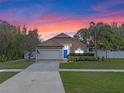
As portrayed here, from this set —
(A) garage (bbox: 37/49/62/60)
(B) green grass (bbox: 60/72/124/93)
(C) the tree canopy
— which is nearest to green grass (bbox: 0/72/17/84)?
(B) green grass (bbox: 60/72/124/93)

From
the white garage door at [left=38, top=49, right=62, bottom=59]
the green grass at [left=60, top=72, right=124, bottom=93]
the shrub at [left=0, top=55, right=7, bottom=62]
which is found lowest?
the green grass at [left=60, top=72, right=124, bottom=93]

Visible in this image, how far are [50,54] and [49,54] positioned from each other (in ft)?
0.70

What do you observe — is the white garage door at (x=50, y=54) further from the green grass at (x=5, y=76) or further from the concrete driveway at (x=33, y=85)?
the concrete driveway at (x=33, y=85)

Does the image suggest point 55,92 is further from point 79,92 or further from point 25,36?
point 25,36

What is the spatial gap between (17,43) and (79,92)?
49352 mm

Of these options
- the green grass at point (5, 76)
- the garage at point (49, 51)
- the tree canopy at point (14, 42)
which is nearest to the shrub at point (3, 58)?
the tree canopy at point (14, 42)

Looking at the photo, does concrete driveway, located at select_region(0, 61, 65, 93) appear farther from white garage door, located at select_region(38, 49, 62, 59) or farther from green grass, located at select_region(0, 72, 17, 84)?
white garage door, located at select_region(38, 49, 62, 59)

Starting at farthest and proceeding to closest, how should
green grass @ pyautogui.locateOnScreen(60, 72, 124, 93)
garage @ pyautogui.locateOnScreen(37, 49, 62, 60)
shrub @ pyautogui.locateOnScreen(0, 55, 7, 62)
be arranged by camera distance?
garage @ pyautogui.locateOnScreen(37, 49, 62, 60), shrub @ pyautogui.locateOnScreen(0, 55, 7, 62), green grass @ pyautogui.locateOnScreen(60, 72, 124, 93)

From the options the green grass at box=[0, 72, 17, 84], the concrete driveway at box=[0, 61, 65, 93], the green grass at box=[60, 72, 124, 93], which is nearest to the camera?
the concrete driveway at box=[0, 61, 65, 93]

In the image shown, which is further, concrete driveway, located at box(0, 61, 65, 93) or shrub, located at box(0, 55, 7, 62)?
shrub, located at box(0, 55, 7, 62)

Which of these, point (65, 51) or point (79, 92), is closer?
point (79, 92)

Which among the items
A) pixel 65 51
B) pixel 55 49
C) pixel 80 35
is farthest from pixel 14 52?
pixel 80 35

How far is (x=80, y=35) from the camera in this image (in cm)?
11044

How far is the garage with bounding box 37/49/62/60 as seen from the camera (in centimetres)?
6863
